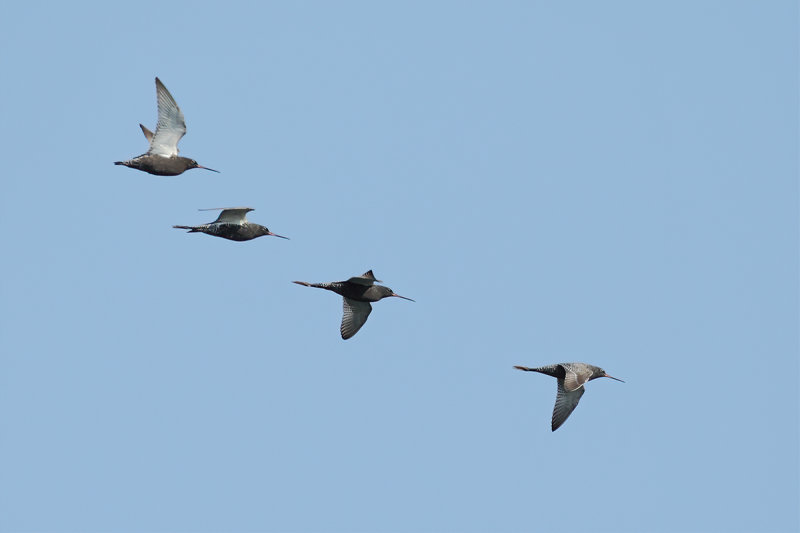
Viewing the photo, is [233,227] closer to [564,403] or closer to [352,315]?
[352,315]

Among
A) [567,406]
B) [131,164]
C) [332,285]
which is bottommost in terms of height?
[567,406]

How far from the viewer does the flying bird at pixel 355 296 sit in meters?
42.4

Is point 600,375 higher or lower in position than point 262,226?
lower

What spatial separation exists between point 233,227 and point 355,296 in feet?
16.5

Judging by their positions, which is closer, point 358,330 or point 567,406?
point 567,406

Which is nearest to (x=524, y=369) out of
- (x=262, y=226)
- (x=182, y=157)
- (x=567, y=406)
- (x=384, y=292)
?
(x=567, y=406)

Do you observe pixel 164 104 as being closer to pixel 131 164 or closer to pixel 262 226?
pixel 131 164

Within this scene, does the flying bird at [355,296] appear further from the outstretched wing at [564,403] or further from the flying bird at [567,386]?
the outstretched wing at [564,403]

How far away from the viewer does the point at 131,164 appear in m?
42.2

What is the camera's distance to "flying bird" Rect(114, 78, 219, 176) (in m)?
42.9

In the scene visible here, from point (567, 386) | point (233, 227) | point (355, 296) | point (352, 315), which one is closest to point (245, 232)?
point (233, 227)

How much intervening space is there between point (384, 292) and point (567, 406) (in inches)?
309

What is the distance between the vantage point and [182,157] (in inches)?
1706

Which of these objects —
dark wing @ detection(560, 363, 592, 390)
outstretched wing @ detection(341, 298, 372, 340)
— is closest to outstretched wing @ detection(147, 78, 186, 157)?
outstretched wing @ detection(341, 298, 372, 340)
